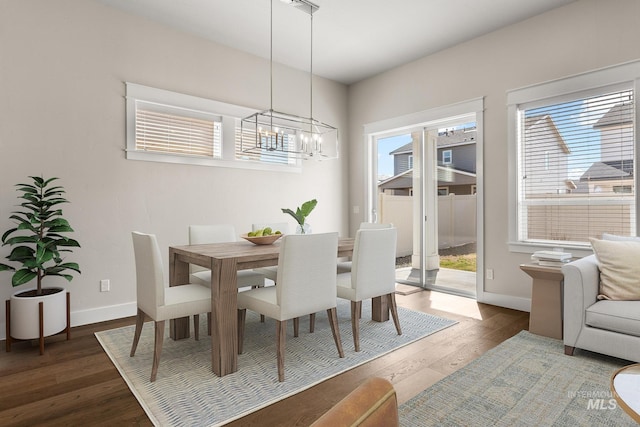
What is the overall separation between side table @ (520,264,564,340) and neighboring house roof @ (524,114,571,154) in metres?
1.30

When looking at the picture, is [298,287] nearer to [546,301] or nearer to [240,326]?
[240,326]

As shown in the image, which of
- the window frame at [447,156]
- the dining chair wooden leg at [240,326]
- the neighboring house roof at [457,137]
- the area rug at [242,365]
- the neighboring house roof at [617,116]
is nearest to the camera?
the area rug at [242,365]

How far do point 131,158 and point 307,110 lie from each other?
243 cm

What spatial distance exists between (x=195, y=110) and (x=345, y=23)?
1.86m

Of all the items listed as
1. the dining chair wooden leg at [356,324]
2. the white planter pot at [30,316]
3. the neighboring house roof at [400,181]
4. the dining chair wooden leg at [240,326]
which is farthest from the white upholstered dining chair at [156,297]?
the neighboring house roof at [400,181]

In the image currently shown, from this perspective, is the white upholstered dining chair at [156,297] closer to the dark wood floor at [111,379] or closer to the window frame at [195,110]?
the dark wood floor at [111,379]

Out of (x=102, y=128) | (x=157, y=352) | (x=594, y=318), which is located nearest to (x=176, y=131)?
(x=102, y=128)

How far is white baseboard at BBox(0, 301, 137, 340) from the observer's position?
3225 mm

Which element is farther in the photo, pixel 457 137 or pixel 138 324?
pixel 457 137

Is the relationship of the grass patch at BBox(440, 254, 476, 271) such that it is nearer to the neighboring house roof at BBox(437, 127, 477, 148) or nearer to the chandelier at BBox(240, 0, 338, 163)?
the neighboring house roof at BBox(437, 127, 477, 148)

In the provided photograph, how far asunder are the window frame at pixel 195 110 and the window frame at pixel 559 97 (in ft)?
8.81

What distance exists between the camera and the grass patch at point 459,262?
4.26 meters

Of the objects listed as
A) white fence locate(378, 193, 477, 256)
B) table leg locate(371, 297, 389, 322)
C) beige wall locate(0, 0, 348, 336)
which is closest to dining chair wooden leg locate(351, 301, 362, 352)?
table leg locate(371, 297, 389, 322)

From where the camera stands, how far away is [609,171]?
10.3ft
